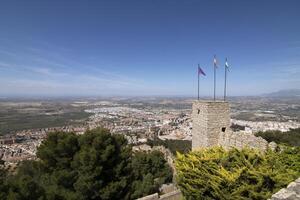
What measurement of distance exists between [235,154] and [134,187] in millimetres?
6203

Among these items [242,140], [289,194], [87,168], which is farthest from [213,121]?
[289,194]

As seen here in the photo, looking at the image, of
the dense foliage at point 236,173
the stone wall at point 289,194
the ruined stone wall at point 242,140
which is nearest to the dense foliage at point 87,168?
the dense foliage at point 236,173

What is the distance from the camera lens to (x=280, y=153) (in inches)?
282

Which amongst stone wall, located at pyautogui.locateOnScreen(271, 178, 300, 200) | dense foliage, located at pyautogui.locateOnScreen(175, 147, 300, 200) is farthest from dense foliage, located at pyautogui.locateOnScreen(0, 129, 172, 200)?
stone wall, located at pyautogui.locateOnScreen(271, 178, 300, 200)

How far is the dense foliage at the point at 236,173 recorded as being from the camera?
6148 millimetres

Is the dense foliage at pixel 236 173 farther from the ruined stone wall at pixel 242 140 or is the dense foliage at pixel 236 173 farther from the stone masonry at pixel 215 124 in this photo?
the stone masonry at pixel 215 124

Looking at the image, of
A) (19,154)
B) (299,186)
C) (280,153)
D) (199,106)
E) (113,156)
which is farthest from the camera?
(19,154)

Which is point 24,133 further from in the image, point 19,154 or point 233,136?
point 233,136

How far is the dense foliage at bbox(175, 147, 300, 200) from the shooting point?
6.15 metres

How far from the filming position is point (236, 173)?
6344 mm

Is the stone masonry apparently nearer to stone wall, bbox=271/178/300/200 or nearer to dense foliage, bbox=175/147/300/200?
dense foliage, bbox=175/147/300/200

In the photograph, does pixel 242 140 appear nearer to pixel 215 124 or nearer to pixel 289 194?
pixel 215 124

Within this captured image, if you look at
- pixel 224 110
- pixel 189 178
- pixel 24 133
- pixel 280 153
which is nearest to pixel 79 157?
pixel 189 178

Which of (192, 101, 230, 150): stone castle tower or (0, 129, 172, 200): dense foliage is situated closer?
(192, 101, 230, 150): stone castle tower
